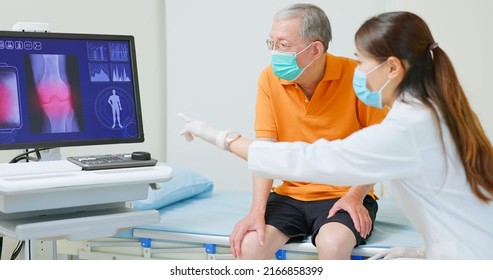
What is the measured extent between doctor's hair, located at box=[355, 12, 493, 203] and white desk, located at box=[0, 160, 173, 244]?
823 millimetres

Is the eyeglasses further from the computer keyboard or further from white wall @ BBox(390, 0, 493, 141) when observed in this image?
white wall @ BBox(390, 0, 493, 141)

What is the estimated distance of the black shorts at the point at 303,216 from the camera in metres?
2.08

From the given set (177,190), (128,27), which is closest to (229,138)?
(177,190)

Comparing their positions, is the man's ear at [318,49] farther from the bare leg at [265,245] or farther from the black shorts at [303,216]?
the bare leg at [265,245]

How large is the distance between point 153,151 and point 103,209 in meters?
1.35

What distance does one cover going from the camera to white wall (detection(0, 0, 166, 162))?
110 inches

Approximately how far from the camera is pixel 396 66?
1601 mm

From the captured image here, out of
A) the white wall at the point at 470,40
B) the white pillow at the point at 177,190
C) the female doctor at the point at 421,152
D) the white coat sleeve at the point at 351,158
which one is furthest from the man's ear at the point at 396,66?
the white wall at the point at 470,40

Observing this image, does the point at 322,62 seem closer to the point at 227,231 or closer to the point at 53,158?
the point at 227,231

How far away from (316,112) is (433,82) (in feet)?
2.34

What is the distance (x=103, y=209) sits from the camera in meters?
2.15

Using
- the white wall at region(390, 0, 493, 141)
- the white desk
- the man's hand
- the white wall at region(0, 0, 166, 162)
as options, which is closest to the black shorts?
the man's hand

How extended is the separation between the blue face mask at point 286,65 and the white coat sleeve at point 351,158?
1.85 ft
